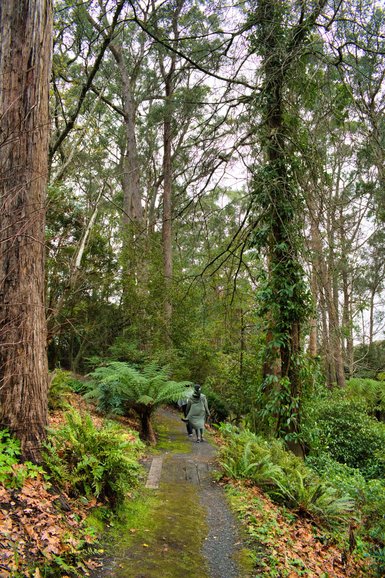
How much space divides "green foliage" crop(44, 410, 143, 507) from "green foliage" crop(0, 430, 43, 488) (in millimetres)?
211

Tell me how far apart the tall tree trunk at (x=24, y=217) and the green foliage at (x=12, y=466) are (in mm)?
111

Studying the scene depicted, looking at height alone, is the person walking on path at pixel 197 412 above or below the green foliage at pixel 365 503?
above

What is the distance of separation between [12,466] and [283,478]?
11.9 ft

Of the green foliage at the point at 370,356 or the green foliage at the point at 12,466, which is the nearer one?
the green foliage at the point at 12,466

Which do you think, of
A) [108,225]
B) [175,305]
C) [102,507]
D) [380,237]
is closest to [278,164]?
[102,507]

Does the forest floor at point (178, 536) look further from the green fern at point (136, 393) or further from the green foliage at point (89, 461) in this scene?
the green fern at point (136, 393)

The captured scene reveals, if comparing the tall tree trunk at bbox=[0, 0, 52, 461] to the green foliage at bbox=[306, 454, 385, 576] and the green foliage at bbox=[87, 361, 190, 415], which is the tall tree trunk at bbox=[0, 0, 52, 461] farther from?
the green foliage at bbox=[306, 454, 385, 576]

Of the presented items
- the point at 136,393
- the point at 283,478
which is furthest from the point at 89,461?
the point at 136,393

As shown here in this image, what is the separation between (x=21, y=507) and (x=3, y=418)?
98 cm

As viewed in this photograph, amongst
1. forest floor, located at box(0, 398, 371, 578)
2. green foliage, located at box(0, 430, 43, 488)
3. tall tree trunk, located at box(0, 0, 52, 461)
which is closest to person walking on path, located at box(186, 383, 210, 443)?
forest floor, located at box(0, 398, 371, 578)

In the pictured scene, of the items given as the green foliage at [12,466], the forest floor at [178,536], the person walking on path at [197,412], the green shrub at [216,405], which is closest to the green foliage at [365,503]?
the forest floor at [178,536]

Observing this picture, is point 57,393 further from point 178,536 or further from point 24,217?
point 24,217

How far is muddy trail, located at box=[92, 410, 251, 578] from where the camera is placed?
354 centimetres

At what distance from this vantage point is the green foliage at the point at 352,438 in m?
10.1
